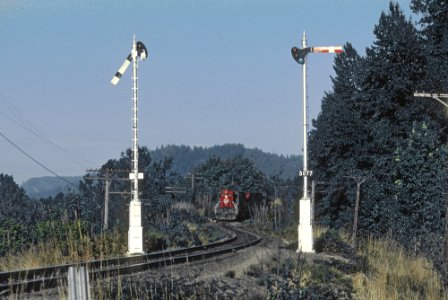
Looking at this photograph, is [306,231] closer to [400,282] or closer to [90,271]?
[400,282]

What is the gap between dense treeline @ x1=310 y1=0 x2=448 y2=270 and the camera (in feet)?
130

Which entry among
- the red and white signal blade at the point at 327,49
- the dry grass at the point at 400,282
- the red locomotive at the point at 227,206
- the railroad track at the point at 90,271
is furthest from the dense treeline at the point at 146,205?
the red and white signal blade at the point at 327,49

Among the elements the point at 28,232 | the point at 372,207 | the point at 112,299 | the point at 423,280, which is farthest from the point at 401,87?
the point at 112,299

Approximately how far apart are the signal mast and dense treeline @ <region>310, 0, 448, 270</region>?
67.3 feet

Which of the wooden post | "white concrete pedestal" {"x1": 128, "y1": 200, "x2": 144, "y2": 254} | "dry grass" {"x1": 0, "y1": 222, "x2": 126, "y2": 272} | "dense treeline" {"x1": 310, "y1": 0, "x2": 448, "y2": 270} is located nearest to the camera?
the wooden post

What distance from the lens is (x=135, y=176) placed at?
19.5m

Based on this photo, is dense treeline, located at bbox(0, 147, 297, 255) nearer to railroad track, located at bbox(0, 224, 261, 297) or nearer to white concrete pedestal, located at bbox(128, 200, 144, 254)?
white concrete pedestal, located at bbox(128, 200, 144, 254)

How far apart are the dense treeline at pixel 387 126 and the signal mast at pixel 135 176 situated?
2050cm

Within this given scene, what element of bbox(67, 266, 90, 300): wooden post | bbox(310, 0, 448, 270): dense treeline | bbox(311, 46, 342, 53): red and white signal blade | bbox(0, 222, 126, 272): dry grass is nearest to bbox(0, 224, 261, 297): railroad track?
bbox(0, 222, 126, 272): dry grass

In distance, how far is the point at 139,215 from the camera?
64.4 ft

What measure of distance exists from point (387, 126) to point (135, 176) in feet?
97.0

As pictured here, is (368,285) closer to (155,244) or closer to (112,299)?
(112,299)

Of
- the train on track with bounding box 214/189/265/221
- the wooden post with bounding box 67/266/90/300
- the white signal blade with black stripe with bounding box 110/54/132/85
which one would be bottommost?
the train on track with bounding box 214/189/265/221

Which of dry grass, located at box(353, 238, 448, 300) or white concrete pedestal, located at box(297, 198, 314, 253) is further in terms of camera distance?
white concrete pedestal, located at box(297, 198, 314, 253)
